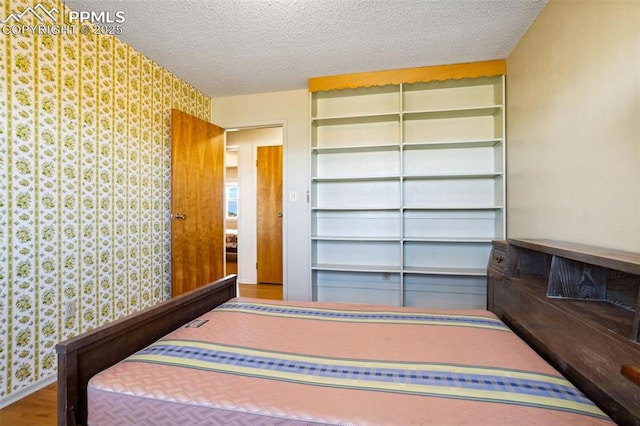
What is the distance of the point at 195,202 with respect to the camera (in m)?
2.97

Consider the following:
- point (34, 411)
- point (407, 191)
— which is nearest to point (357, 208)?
point (407, 191)

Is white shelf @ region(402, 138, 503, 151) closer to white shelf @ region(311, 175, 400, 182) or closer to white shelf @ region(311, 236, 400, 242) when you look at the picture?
white shelf @ region(311, 175, 400, 182)

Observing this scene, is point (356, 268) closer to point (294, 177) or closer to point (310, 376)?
point (294, 177)

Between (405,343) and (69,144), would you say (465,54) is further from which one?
(69,144)

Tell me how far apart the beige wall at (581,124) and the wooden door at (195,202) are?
9.32 ft

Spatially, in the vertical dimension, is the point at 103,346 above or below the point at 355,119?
below

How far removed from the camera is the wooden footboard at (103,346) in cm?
89

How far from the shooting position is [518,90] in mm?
2293

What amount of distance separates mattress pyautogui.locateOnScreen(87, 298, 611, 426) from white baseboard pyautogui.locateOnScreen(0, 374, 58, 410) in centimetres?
128

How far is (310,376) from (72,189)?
201cm

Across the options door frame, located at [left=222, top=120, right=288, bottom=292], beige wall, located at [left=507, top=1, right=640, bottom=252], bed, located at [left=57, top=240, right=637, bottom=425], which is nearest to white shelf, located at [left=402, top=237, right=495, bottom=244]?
beige wall, located at [left=507, top=1, right=640, bottom=252]

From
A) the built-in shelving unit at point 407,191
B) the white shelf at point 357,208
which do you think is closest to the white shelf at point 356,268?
the built-in shelving unit at point 407,191

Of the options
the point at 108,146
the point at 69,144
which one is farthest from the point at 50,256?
the point at 108,146

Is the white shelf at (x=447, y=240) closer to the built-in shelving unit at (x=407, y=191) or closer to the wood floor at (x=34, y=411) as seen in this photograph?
the built-in shelving unit at (x=407, y=191)
